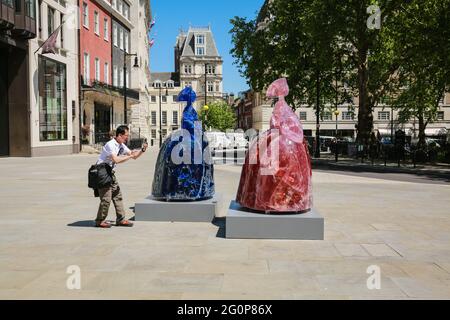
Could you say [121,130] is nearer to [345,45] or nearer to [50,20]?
[50,20]

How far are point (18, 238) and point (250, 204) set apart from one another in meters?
3.44

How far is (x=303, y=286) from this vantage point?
4867 millimetres

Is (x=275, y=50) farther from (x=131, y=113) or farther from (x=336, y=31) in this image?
(x=131, y=113)

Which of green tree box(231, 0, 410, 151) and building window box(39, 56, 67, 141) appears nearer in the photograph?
green tree box(231, 0, 410, 151)

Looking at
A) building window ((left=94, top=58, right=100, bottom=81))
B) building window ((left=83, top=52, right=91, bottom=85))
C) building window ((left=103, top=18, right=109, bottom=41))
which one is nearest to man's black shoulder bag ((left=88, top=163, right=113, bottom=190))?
building window ((left=83, top=52, right=91, bottom=85))

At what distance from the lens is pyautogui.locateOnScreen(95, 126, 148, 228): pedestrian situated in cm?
771

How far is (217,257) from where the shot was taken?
6.03 metres

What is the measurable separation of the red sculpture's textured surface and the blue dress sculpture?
1.32 meters

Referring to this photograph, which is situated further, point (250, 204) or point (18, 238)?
point (250, 204)

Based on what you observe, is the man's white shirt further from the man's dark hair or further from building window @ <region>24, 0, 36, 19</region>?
building window @ <region>24, 0, 36, 19</region>

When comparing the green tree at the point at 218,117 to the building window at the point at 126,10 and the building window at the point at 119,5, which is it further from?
the building window at the point at 119,5

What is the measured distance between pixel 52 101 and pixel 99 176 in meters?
25.4

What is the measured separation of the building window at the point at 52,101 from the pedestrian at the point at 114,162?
2323 cm

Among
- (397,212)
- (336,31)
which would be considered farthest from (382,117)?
(397,212)
